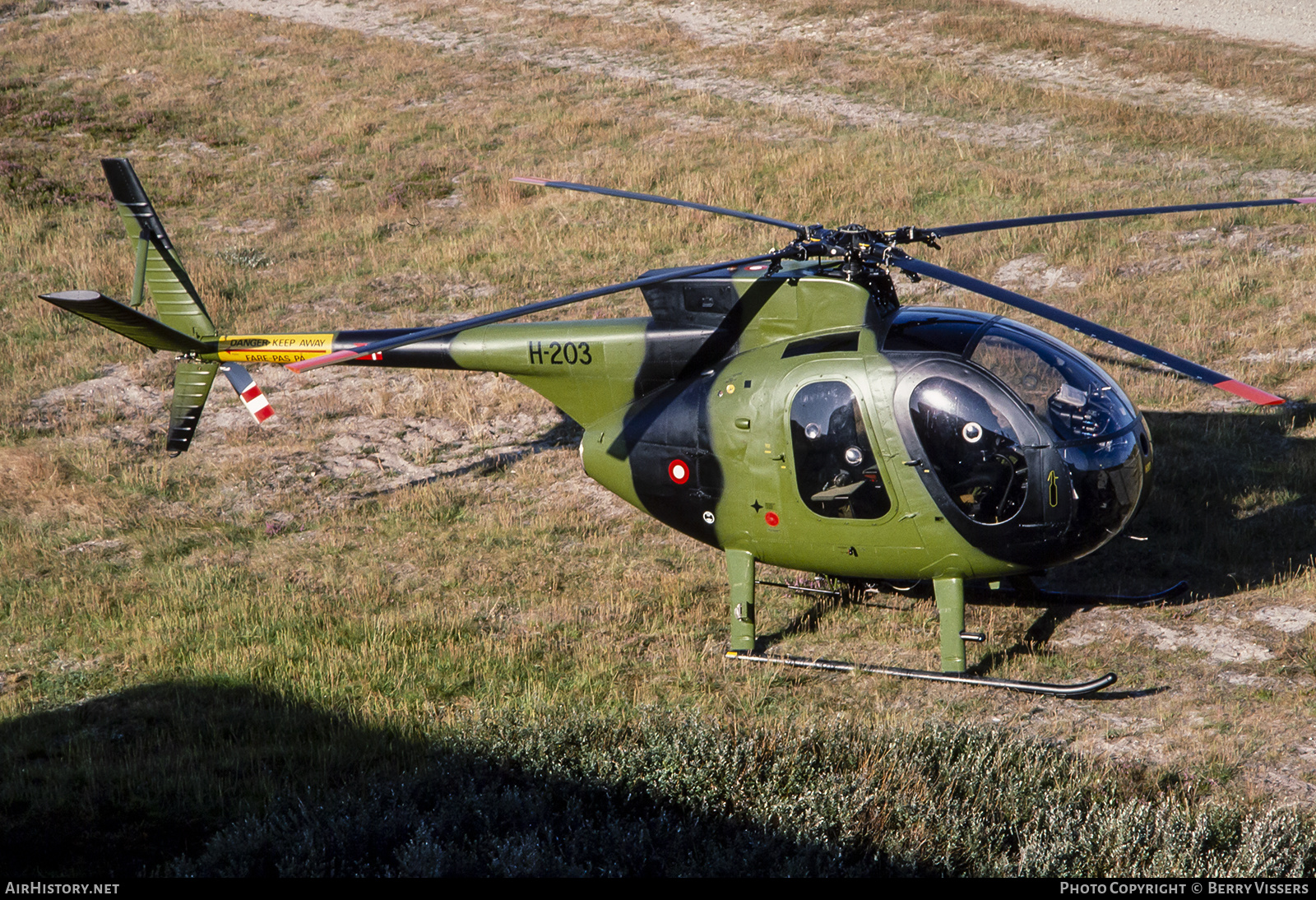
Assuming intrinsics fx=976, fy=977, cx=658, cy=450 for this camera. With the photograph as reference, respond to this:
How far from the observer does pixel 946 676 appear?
812cm

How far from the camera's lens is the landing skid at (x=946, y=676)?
7789 mm

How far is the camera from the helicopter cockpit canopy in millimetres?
7516

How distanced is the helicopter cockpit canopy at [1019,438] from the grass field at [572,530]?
1617mm

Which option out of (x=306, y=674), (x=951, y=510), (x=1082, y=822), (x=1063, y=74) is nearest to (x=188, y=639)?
(x=306, y=674)

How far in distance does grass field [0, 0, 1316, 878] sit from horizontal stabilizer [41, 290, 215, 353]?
2.08m

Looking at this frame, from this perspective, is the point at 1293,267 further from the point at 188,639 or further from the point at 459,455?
the point at 188,639

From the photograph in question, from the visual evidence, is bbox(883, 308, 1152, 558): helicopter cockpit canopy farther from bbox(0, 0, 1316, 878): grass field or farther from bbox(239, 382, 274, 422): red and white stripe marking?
bbox(239, 382, 274, 422): red and white stripe marking

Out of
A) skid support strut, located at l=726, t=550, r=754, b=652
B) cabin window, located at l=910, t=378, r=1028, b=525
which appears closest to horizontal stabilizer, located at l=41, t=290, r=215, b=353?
skid support strut, located at l=726, t=550, r=754, b=652

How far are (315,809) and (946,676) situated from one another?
498 centimetres

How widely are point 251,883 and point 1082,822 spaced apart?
5.31 m

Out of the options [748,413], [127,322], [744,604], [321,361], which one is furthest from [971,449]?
[127,322]

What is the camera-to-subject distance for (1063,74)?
25.2 meters

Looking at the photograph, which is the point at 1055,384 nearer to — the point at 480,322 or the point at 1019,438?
the point at 1019,438

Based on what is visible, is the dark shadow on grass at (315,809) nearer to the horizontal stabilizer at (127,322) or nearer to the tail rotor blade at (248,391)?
the tail rotor blade at (248,391)
